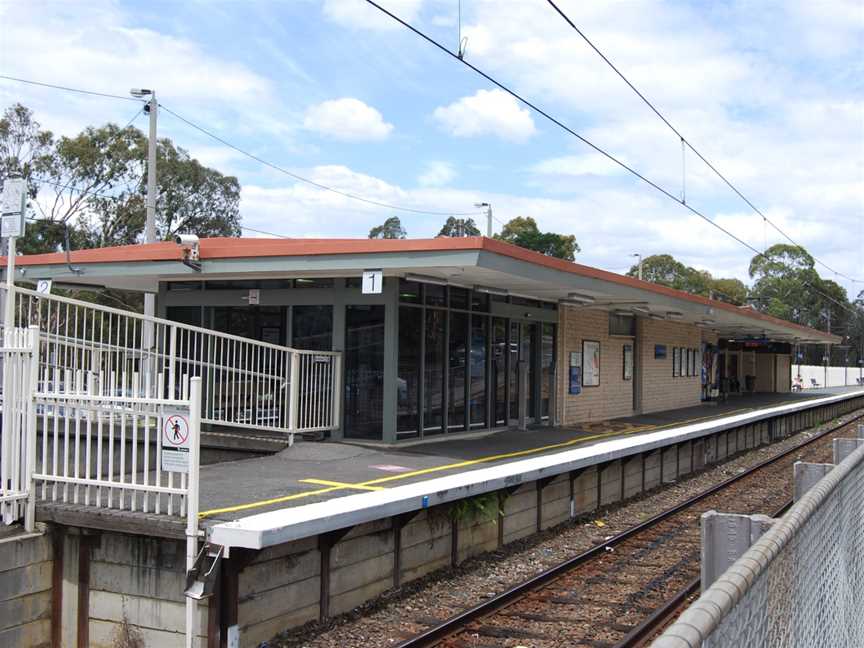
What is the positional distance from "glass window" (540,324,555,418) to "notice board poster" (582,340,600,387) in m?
1.39

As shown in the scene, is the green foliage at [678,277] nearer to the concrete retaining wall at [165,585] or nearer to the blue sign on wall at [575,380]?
the blue sign on wall at [575,380]

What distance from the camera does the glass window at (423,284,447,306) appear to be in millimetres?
13039

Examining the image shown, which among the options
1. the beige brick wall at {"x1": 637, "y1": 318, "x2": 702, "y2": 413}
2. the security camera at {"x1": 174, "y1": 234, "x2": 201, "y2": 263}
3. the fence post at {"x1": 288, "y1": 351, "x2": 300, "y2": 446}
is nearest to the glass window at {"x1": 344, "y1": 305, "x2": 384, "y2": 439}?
the fence post at {"x1": 288, "y1": 351, "x2": 300, "y2": 446}

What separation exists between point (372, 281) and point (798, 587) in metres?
8.25

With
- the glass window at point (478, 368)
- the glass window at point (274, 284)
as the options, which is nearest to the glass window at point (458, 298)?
the glass window at point (478, 368)

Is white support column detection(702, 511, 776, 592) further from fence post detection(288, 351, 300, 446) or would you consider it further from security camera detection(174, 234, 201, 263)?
security camera detection(174, 234, 201, 263)

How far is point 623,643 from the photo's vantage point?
6543mm

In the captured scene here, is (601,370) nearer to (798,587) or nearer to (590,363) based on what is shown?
(590,363)

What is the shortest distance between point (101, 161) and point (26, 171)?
303 centimetres

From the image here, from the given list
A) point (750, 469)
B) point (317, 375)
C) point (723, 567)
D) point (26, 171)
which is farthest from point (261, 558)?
point (26, 171)

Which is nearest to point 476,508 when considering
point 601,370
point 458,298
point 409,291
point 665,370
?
point 409,291

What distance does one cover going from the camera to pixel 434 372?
13281 mm

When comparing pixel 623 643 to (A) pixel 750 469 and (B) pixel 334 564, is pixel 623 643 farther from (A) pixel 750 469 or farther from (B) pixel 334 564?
(A) pixel 750 469

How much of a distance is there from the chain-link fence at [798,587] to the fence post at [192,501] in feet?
13.3
